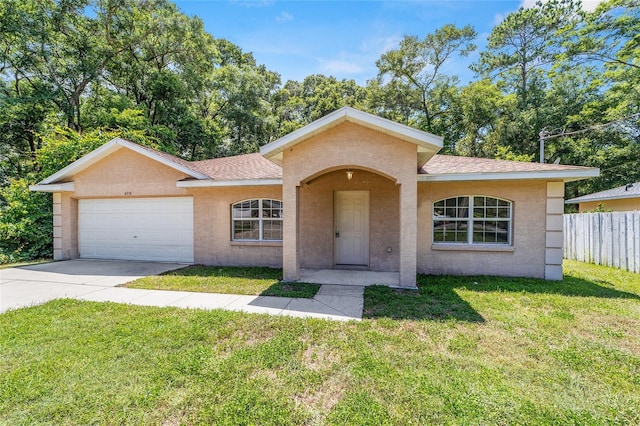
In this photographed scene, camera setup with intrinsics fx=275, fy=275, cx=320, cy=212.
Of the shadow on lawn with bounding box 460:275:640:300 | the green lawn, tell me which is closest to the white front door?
the shadow on lawn with bounding box 460:275:640:300

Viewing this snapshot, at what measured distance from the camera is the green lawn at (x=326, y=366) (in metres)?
2.76

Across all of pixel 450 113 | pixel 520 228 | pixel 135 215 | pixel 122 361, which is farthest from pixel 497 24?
pixel 122 361

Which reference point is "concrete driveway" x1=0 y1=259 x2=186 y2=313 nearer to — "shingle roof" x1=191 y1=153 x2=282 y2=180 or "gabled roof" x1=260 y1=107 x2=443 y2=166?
"shingle roof" x1=191 y1=153 x2=282 y2=180

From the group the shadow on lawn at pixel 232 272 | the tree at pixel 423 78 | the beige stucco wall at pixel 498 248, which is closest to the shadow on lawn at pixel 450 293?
the beige stucco wall at pixel 498 248

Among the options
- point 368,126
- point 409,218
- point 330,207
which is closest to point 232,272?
point 330,207

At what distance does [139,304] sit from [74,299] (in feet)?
5.45

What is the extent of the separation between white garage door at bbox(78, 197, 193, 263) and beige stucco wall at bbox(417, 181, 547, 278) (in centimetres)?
812

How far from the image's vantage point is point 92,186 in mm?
10750

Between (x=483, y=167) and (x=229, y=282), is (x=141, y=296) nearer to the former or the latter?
(x=229, y=282)

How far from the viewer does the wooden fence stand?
851 centimetres

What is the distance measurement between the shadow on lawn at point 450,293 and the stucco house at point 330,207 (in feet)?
1.72

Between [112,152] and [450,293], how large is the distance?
40.7 ft

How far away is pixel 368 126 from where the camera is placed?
21.4ft

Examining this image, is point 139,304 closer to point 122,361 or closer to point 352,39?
point 122,361
